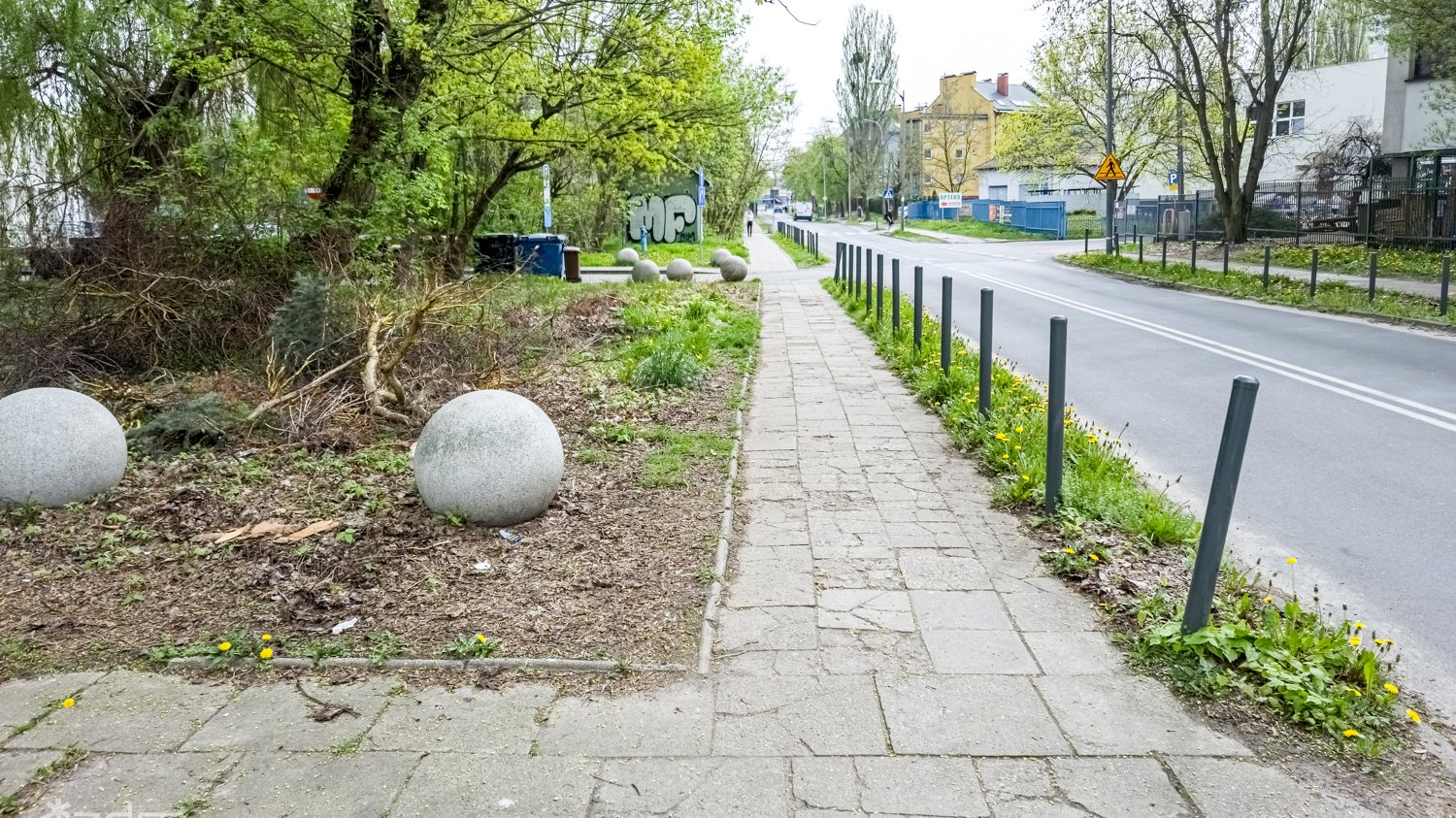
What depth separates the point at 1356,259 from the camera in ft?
82.6

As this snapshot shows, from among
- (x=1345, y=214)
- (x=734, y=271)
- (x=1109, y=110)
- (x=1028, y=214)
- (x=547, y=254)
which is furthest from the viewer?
(x=1028, y=214)

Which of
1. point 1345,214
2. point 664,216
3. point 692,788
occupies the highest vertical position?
point 664,216

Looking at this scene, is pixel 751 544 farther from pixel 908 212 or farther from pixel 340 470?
pixel 908 212

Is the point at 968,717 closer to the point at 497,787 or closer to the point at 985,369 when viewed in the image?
the point at 497,787

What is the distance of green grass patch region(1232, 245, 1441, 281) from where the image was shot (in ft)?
72.6

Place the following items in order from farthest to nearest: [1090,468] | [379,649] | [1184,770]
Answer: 1. [1090,468]
2. [379,649]
3. [1184,770]

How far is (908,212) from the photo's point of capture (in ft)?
294

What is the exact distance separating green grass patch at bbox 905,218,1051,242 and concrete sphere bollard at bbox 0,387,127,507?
50.9 metres

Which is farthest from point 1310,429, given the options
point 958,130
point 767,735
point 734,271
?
point 958,130

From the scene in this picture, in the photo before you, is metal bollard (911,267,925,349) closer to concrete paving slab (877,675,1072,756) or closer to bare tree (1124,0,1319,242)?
concrete paving slab (877,675,1072,756)

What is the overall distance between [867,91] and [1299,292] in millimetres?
74692

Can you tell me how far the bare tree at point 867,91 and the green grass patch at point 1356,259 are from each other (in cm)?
6222

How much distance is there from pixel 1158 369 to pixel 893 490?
6300mm

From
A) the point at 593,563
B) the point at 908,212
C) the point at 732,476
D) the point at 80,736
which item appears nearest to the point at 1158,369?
the point at 732,476
